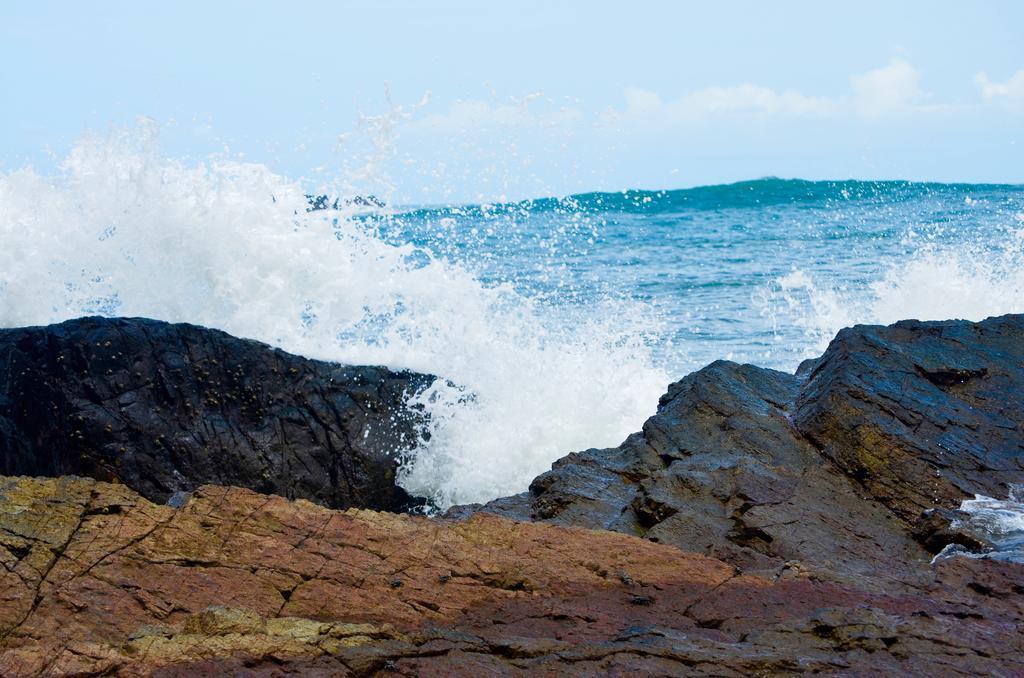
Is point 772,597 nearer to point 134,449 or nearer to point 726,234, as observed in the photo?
point 134,449

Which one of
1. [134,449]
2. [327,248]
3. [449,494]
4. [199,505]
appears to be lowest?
[449,494]

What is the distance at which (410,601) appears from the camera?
2891mm

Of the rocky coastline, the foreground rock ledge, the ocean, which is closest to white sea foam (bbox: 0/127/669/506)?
the ocean

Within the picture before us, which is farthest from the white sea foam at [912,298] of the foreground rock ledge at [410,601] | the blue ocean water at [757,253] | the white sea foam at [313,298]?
the foreground rock ledge at [410,601]

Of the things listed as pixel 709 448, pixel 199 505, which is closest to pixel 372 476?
pixel 709 448

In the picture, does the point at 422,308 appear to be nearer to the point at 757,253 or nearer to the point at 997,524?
the point at 997,524

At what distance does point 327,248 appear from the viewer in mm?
8312

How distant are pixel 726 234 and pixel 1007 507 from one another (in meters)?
17.1

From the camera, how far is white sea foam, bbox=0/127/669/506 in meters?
6.80

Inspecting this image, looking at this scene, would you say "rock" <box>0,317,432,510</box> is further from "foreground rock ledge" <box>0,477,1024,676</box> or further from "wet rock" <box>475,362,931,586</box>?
"foreground rock ledge" <box>0,477,1024,676</box>

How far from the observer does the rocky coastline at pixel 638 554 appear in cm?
261

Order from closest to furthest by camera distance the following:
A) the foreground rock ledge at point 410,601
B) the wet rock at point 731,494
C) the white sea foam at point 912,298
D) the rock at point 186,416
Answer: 1. the foreground rock ledge at point 410,601
2. the wet rock at point 731,494
3. the rock at point 186,416
4. the white sea foam at point 912,298

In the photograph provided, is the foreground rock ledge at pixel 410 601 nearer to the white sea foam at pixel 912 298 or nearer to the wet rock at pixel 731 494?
the wet rock at pixel 731 494

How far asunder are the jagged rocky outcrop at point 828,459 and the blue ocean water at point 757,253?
3.97 metres
